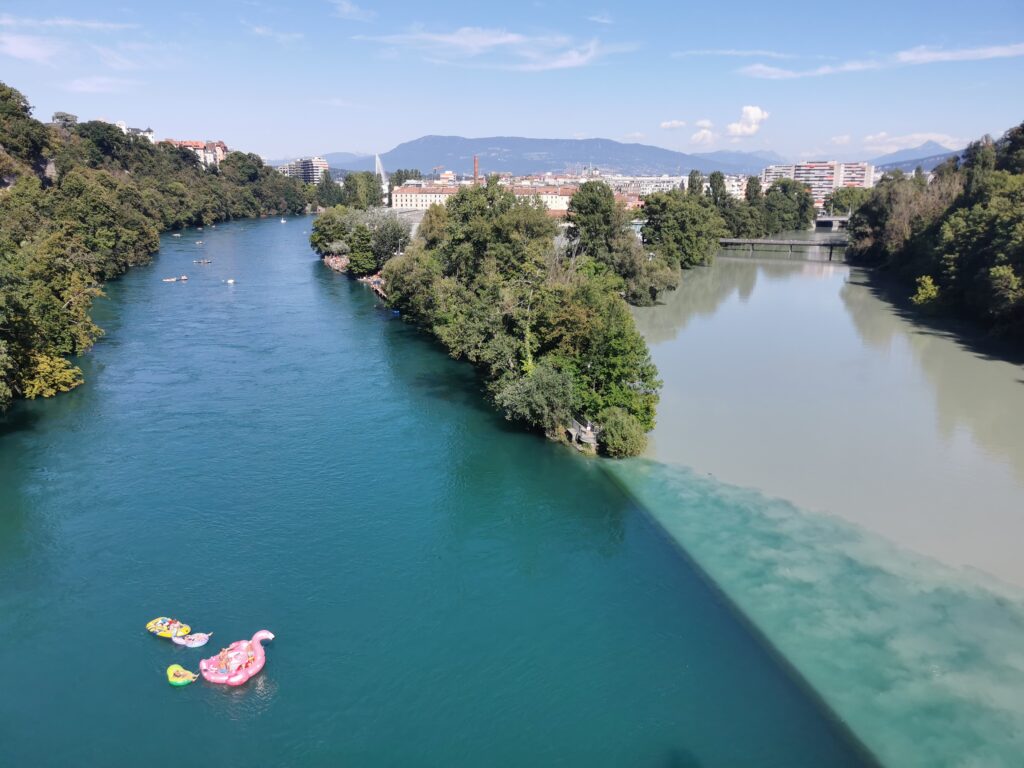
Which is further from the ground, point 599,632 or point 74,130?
point 74,130

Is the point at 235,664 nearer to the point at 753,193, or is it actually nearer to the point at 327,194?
the point at 753,193

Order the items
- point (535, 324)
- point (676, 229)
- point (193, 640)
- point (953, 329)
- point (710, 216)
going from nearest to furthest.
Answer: point (193, 640), point (535, 324), point (953, 329), point (676, 229), point (710, 216)

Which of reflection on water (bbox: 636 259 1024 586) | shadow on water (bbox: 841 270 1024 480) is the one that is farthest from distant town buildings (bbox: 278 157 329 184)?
shadow on water (bbox: 841 270 1024 480)

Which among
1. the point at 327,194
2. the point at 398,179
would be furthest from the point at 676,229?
the point at 398,179

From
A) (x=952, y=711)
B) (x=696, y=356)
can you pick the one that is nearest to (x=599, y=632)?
(x=952, y=711)

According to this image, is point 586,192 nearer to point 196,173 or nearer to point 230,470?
point 230,470

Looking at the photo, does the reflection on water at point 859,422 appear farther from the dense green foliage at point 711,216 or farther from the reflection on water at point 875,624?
the dense green foliage at point 711,216

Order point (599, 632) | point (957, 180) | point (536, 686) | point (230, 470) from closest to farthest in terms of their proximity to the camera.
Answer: point (536, 686)
point (599, 632)
point (230, 470)
point (957, 180)
